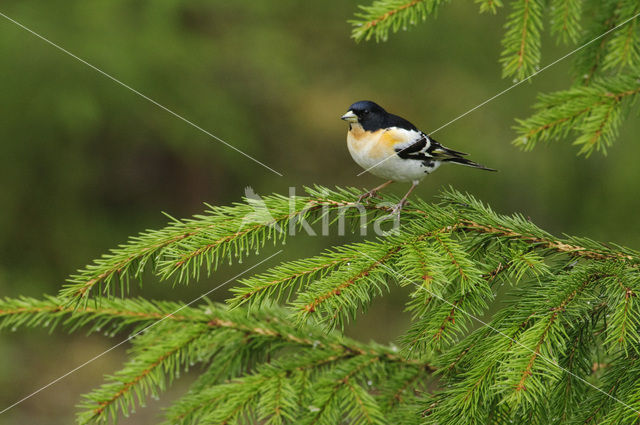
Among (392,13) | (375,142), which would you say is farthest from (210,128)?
(392,13)

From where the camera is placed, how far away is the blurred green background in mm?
5945

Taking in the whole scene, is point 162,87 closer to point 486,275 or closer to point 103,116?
point 103,116

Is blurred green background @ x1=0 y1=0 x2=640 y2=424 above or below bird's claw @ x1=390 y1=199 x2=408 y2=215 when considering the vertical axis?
above

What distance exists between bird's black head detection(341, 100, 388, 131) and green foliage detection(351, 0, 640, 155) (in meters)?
0.91

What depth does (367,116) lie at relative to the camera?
3619 mm

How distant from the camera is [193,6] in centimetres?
639

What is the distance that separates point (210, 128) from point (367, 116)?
3.33 metres

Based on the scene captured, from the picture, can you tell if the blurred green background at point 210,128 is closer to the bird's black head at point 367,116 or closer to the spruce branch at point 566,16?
the bird's black head at point 367,116

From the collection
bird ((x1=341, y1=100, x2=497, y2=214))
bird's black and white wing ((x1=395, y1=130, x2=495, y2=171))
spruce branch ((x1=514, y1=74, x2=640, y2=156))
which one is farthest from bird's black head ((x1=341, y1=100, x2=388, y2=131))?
spruce branch ((x1=514, y1=74, x2=640, y2=156))

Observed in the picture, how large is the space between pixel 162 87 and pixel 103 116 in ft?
2.21

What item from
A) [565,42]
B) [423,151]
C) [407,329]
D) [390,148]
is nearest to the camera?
[407,329]

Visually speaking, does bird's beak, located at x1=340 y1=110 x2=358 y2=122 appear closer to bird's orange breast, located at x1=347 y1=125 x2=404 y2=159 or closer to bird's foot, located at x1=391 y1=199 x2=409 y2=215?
bird's orange breast, located at x1=347 y1=125 x2=404 y2=159

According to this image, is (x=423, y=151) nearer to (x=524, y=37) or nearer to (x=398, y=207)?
(x=524, y=37)

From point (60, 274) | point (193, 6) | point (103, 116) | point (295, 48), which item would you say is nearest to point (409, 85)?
point (295, 48)
